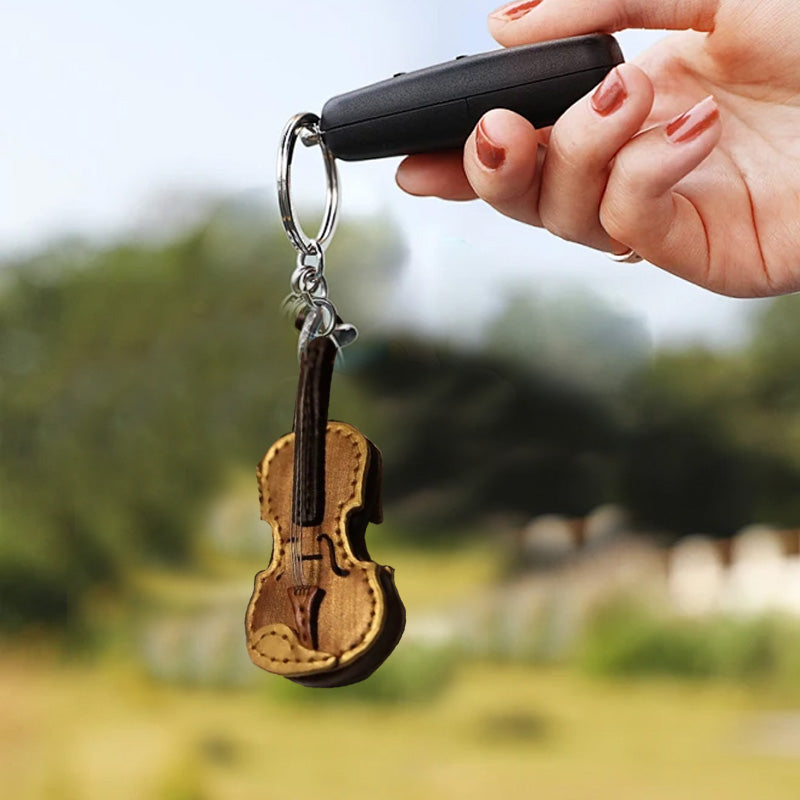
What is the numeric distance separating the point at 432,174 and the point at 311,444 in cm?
17

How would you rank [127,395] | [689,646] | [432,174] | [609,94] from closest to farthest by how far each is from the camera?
1. [609,94]
2. [432,174]
3. [689,646]
4. [127,395]

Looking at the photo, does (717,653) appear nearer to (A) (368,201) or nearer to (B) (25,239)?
(A) (368,201)

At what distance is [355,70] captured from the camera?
1.72 metres

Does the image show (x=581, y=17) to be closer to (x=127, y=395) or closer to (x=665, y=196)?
(x=665, y=196)

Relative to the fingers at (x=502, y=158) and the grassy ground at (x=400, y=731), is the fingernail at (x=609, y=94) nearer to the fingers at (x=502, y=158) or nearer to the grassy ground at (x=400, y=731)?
the fingers at (x=502, y=158)

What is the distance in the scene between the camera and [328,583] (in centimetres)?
49

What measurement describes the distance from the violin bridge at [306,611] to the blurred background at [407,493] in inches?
49.1

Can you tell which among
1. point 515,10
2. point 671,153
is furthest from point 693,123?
point 515,10

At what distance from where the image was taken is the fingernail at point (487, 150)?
48 centimetres

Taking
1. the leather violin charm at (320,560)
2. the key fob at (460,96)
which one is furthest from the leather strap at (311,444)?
the key fob at (460,96)

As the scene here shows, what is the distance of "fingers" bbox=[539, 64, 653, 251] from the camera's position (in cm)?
47

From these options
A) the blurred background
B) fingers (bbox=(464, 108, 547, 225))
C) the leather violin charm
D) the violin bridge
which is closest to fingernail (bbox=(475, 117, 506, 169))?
fingers (bbox=(464, 108, 547, 225))

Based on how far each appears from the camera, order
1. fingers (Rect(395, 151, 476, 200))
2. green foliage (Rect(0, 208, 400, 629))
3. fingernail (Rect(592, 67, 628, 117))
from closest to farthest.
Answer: fingernail (Rect(592, 67, 628, 117)), fingers (Rect(395, 151, 476, 200)), green foliage (Rect(0, 208, 400, 629))

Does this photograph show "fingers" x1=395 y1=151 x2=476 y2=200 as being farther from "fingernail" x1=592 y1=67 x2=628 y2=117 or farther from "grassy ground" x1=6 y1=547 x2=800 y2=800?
"grassy ground" x1=6 y1=547 x2=800 y2=800
